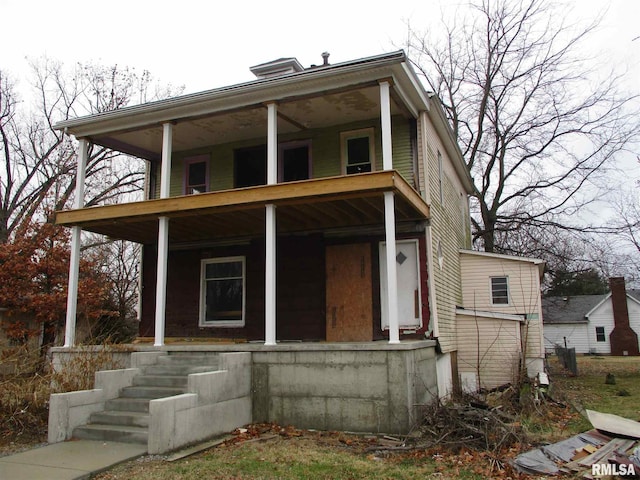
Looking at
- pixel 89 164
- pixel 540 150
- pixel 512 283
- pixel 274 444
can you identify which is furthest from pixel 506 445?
pixel 89 164

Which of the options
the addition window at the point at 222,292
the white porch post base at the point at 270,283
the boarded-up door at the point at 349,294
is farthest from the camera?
the addition window at the point at 222,292

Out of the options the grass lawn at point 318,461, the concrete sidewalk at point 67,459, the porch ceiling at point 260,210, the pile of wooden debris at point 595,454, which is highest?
the porch ceiling at point 260,210

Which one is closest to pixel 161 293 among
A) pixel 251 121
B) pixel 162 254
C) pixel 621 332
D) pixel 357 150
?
pixel 162 254

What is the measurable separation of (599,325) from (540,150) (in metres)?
24.2

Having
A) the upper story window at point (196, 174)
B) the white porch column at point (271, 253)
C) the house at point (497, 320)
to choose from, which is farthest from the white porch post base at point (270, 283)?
the house at point (497, 320)

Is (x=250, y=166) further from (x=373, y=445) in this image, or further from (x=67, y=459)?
(x=67, y=459)

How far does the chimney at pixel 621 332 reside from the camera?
40.2 meters

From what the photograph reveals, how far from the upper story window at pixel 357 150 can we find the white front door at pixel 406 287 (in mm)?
2018

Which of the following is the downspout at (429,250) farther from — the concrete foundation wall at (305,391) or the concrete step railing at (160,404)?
the concrete step railing at (160,404)

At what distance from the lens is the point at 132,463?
279 inches

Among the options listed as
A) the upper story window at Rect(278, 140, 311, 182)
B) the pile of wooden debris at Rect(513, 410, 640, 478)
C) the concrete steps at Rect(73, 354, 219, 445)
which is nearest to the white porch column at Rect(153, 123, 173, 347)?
the concrete steps at Rect(73, 354, 219, 445)

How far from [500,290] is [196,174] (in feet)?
31.2

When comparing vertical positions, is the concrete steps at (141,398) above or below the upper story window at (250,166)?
below

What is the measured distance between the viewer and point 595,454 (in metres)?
6.79
